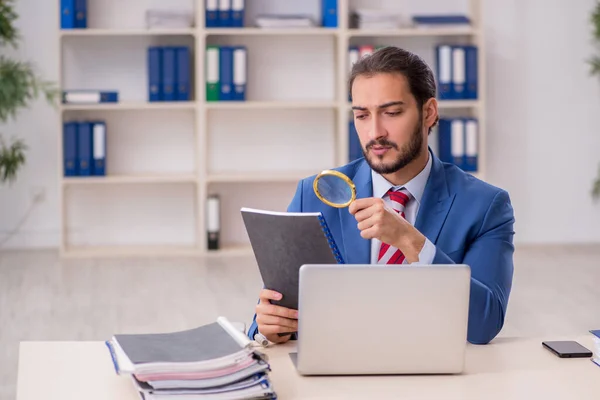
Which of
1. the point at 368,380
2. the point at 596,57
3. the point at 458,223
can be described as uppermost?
the point at 596,57

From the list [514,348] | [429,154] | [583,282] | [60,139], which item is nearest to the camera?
[514,348]

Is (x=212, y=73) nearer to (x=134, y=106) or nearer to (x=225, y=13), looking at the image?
(x=225, y=13)

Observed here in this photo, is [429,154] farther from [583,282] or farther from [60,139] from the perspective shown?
[60,139]

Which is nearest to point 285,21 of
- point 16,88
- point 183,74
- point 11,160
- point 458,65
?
point 183,74

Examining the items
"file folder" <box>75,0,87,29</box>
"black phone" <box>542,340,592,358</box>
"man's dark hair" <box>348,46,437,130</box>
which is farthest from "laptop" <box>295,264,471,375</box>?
"file folder" <box>75,0,87,29</box>

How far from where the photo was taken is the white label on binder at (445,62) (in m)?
5.98

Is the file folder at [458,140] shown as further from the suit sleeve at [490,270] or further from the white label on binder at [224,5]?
the suit sleeve at [490,270]

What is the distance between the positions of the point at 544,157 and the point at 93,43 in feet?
9.97

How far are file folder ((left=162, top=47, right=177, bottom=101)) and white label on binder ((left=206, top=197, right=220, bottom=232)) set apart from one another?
685 mm

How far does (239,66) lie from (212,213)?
3.06 ft

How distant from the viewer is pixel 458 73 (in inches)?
237

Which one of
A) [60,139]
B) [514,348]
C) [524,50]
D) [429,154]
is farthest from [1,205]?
[514,348]

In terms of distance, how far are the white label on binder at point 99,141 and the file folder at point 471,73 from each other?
2275 mm

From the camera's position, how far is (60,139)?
5887 mm
